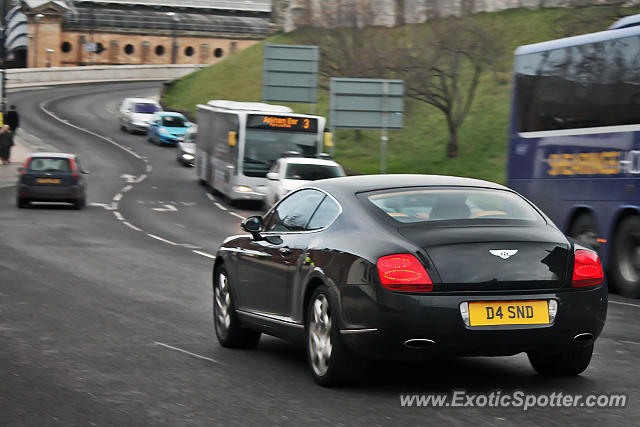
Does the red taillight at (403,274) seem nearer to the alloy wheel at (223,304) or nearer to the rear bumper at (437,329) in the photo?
the rear bumper at (437,329)

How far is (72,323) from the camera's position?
35.6 feet

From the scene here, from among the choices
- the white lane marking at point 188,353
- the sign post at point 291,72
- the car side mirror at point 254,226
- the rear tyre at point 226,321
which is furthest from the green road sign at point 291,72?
the car side mirror at point 254,226

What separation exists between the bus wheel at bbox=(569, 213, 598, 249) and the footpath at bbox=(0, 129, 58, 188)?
26.2 m

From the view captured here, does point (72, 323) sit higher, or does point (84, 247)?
point (72, 323)

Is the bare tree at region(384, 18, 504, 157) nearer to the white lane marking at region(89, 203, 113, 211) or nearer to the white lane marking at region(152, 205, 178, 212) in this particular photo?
the white lane marking at region(152, 205, 178, 212)

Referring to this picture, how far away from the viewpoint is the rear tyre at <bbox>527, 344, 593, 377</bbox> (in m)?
7.89

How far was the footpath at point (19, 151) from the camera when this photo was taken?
40819 millimetres

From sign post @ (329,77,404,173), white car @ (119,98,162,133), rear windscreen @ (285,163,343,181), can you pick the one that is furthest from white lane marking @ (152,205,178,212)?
white car @ (119,98,162,133)

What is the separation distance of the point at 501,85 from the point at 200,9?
341 ft

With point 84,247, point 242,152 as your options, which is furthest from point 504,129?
point 84,247

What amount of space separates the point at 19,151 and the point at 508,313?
47548mm

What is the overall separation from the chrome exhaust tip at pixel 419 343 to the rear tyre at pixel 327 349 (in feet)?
1.55

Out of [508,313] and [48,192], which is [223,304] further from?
[48,192]

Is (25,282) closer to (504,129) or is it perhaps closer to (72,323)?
(72,323)
